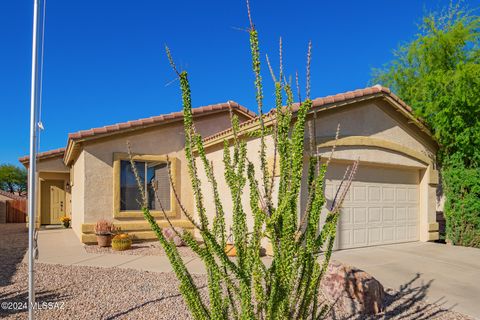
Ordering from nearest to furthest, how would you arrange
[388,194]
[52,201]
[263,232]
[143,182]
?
[263,232] → [388,194] → [143,182] → [52,201]

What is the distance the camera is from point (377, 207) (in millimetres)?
9875

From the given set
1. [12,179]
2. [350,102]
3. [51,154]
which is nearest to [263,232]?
[350,102]

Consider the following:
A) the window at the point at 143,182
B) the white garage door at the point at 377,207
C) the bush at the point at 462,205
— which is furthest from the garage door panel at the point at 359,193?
the window at the point at 143,182

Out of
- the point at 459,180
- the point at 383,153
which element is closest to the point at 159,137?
the point at 383,153

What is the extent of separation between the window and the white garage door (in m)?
5.11

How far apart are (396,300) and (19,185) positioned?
166 ft

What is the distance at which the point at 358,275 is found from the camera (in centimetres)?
505

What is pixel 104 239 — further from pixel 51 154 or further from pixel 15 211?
pixel 15 211

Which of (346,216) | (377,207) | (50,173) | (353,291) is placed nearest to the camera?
(353,291)

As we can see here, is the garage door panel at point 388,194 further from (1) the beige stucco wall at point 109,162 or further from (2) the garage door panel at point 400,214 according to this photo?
(1) the beige stucco wall at point 109,162

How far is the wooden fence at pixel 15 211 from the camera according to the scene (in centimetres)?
2206

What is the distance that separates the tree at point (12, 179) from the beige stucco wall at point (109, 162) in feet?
132

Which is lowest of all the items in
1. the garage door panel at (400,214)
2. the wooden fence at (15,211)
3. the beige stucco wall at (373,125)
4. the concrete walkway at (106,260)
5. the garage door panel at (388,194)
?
the wooden fence at (15,211)

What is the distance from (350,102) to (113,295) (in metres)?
6.73
